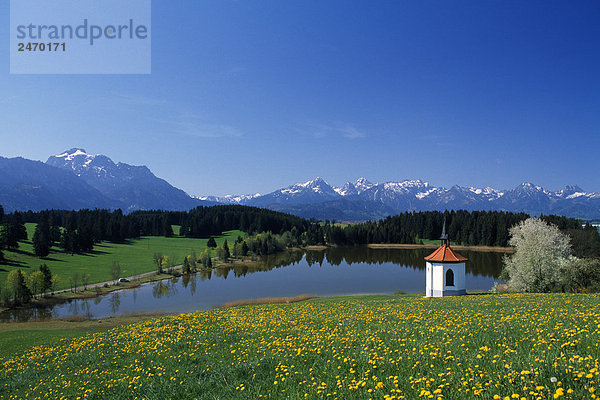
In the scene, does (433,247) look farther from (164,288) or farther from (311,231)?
(164,288)

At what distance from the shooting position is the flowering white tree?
41750 millimetres

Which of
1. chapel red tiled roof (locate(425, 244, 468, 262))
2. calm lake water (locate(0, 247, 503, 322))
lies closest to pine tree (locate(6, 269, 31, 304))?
calm lake water (locate(0, 247, 503, 322))

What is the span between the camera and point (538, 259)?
42.1 m

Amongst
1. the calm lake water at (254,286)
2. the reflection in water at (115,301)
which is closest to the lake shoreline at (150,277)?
the calm lake water at (254,286)

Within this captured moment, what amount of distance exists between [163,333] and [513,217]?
6736 inches

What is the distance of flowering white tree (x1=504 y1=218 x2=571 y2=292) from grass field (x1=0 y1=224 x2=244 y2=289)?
9598 centimetres

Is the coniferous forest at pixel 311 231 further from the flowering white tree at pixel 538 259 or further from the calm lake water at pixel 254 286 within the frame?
the flowering white tree at pixel 538 259

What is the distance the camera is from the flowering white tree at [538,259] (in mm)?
41750

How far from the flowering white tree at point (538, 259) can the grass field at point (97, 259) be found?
315 ft

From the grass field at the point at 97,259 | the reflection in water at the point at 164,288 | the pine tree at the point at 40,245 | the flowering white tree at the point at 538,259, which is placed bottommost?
the reflection in water at the point at 164,288

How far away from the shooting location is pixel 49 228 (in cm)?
12038

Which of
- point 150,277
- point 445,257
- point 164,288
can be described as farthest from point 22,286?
point 445,257

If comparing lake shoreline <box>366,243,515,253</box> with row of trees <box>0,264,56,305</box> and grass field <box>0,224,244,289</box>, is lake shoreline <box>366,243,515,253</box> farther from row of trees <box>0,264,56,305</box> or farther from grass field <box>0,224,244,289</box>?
row of trees <box>0,264,56,305</box>

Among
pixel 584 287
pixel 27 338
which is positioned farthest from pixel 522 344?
pixel 584 287
